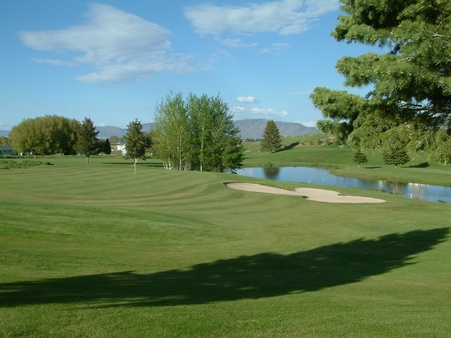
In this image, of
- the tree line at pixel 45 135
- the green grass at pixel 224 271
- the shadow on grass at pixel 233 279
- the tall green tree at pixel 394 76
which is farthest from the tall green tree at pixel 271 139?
the tall green tree at pixel 394 76

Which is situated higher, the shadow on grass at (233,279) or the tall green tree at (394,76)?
the tall green tree at (394,76)

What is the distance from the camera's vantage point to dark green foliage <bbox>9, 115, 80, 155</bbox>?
10525cm

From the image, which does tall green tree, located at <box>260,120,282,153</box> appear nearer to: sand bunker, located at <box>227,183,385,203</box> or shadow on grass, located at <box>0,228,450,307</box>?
sand bunker, located at <box>227,183,385,203</box>

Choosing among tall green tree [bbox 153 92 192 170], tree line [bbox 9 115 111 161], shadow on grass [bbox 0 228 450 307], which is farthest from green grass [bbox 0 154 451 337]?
tree line [bbox 9 115 111 161]

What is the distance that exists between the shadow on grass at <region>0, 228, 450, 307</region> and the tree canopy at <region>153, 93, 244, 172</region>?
48.5m

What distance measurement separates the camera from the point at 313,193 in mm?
30328

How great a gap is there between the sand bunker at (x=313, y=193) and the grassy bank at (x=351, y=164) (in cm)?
930

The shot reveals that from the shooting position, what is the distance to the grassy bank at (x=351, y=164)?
61219mm

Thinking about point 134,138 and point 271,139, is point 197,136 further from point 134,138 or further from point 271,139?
point 271,139

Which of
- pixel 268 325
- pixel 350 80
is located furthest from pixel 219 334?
pixel 350 80

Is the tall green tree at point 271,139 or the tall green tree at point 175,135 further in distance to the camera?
the tall green tree at point 271,139

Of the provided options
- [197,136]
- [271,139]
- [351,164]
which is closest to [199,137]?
[197,136]

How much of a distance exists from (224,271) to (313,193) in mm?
21087

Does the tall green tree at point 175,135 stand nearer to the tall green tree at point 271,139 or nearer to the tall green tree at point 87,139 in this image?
the tall green tree at point 87,139
